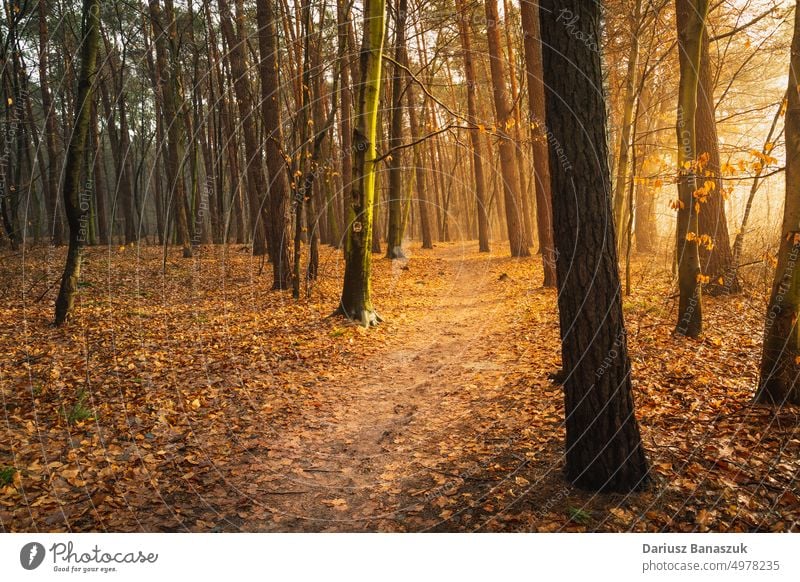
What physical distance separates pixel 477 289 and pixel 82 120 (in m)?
10.8

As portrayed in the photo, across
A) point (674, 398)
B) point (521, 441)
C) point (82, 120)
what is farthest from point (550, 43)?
point (82, 120)

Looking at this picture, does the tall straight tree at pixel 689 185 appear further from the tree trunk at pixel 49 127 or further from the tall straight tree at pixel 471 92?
the tree trunk at pixel 49 127

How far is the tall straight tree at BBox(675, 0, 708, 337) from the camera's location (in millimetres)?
7285

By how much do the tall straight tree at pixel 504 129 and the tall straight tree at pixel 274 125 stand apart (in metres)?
5.96

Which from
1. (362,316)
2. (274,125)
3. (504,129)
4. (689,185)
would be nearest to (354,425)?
(362,316)

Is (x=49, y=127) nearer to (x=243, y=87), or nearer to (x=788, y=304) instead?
(x=243, y=87)

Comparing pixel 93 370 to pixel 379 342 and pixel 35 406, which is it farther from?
pixel 379 342

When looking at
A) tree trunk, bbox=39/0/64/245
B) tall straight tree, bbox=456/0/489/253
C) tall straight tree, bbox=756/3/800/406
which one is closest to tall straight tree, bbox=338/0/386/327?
tall straight tree, bbox=456/0/489/253

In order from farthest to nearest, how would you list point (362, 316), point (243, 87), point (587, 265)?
point (243, 87) → point (362, 316) → point (587, 265)

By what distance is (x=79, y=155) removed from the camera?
9.07 m

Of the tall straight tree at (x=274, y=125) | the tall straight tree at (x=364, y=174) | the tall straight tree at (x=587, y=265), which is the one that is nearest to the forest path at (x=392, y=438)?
the tall straight tree at (x=587, y=265)

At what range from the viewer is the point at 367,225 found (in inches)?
421

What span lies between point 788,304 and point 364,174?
25.3ft

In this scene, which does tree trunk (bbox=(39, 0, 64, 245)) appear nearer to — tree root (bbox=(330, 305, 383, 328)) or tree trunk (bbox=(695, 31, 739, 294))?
tree root (bbox=(330, 305, 383, 328))
